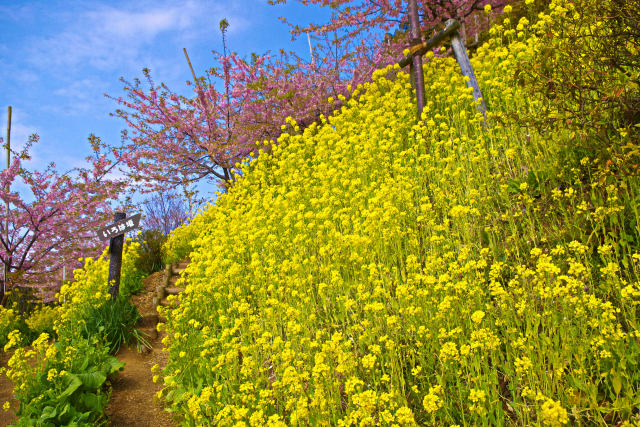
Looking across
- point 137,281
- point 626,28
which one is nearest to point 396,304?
point 626,28

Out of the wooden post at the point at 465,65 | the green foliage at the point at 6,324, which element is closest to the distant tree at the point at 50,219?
the green foliage at the point at 6,324

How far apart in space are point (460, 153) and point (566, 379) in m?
3.71

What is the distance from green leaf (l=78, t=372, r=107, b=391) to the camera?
484 centimetres

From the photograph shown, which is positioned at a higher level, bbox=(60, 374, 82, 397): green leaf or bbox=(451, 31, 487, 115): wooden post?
bbox=(451, 31, 487, 115): wooden post

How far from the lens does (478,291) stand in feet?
9.75

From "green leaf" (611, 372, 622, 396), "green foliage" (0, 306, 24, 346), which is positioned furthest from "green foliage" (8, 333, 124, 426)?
"green foliage" (0, 306, 24, 346)

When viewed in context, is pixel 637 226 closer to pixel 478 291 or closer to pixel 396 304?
pixel 478 291

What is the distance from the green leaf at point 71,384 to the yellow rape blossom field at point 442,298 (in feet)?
3.26

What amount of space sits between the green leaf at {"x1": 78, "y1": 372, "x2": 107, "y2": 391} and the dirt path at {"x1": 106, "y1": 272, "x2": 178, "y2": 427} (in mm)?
442

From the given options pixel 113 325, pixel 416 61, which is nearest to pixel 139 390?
pixel 113 325

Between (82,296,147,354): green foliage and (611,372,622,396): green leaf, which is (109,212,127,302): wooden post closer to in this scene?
(82,296,147,354): green foliage

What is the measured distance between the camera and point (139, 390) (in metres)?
5.64

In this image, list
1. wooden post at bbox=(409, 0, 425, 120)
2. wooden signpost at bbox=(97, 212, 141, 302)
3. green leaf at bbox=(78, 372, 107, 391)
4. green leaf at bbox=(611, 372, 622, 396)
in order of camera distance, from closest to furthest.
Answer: green leaf at bbox=(611, 372, 622, 396)
green leaf at bbox=(78, 372, 107, 391)
wooden signpost at bbox=(97, 212, 141, 302)
wooden post at bbox=(409, 0, 425, 120)

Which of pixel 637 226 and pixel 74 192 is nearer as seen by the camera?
pixel 637 226
